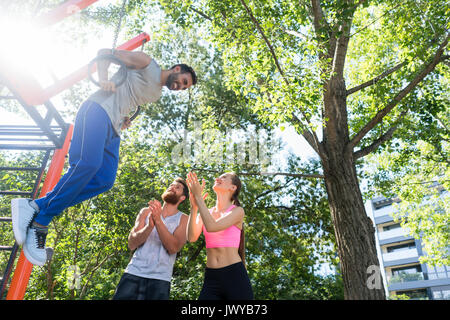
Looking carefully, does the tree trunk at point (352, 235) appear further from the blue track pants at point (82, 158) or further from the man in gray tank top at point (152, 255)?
the blue track pants at point (82, 158)

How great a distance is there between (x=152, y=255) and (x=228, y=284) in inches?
28.7

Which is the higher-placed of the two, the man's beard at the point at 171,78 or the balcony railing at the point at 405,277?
the balcony railing at the point at 405,277

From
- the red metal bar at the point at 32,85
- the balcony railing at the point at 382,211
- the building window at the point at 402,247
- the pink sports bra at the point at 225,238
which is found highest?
the balcony railing at the point at 382,211

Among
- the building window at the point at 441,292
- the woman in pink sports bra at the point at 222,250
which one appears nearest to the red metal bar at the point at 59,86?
the woman in pink sports bra at the point at 222,250

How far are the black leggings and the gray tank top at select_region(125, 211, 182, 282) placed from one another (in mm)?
379

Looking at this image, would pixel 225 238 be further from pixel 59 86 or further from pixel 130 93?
pixel 59 86

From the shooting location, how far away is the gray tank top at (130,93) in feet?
8.20

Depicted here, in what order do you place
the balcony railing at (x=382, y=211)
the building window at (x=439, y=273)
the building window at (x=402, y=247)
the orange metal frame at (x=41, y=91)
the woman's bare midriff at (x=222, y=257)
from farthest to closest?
the balcony railing at (x=382, y=211) → the building window at (x=402, y=247) → the building window at (x=439, y=273) → the orange metal frame at (x=41, y=91) → the woman's bare midriff at (x=222, y=257)

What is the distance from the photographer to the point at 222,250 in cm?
278

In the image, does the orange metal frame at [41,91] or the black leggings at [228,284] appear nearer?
the black leggings at [228,284]

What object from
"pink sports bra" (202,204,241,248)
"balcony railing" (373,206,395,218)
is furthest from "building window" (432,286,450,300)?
"pink sports bra" (202,204,241,248)

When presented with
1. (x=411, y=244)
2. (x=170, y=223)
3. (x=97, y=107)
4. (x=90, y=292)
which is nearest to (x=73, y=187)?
(x=97, y=107)

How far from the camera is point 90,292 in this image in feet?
30.9
